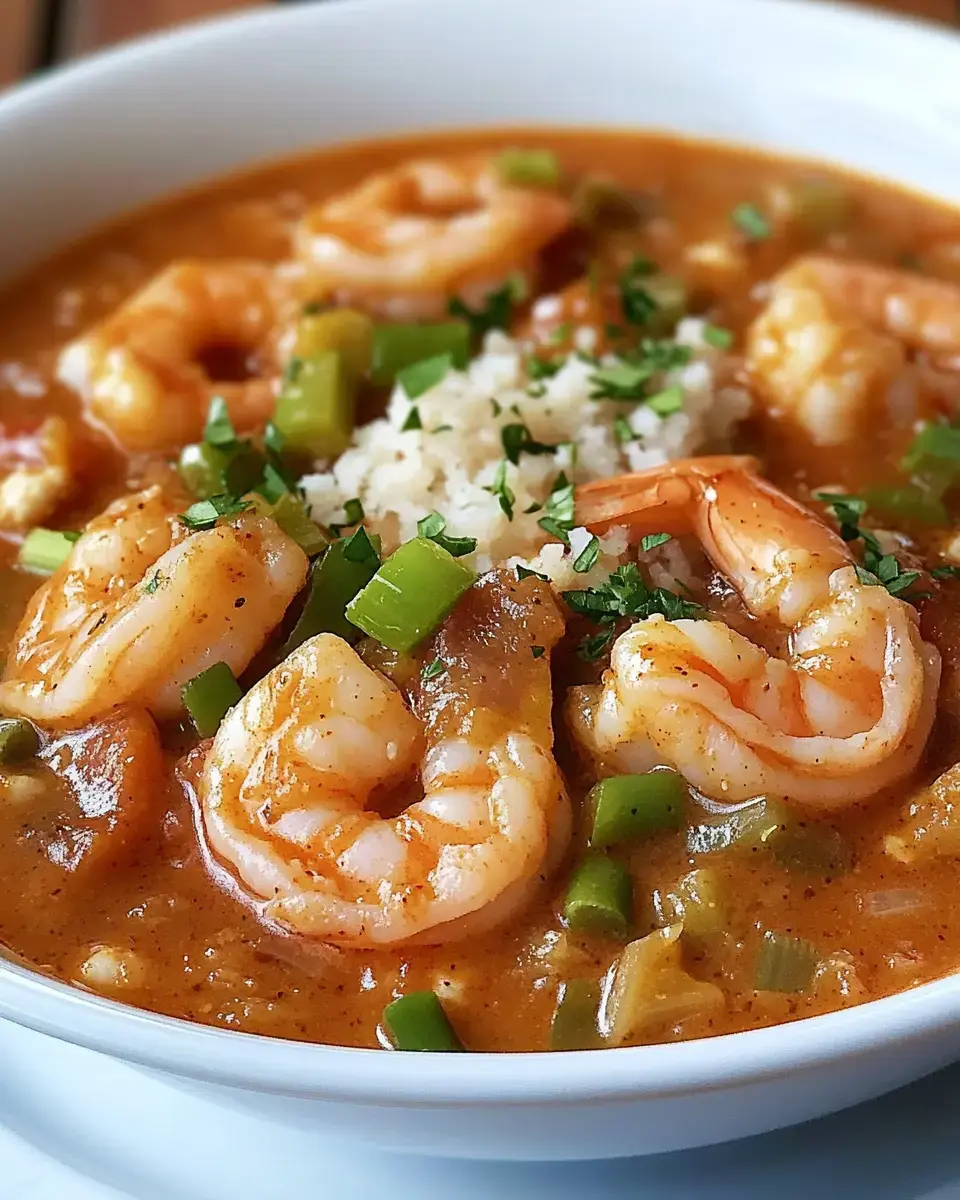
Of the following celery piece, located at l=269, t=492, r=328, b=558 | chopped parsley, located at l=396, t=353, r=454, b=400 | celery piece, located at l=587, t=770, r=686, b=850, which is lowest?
celery piece, located at l=587, t=770, r=686, b=850

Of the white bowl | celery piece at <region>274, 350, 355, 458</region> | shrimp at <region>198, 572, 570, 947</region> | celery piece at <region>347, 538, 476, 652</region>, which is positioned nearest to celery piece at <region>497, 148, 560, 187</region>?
the white bowl

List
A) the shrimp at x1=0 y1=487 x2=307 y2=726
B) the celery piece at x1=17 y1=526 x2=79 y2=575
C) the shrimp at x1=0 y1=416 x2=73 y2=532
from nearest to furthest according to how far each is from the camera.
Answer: the shrimp at x1=0 y1=487 x2=307 y2=726
the celery piece at x1=17 y1=526 x2=79 y2=575
the shrimp at x1=0 y1=416 x2=73 y2=532

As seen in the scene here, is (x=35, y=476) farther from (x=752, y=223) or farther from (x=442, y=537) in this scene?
(x=752, y=223)

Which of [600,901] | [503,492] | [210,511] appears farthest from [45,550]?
[600,901]

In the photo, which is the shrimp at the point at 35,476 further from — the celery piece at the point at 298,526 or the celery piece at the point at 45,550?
the celery piece at the point at 298,526

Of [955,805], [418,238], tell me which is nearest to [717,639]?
[955,805]

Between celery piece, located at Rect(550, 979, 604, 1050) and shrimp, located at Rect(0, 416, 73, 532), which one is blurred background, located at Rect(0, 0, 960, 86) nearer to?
shrimp, located at Rect(0, 416, 73, 532)
